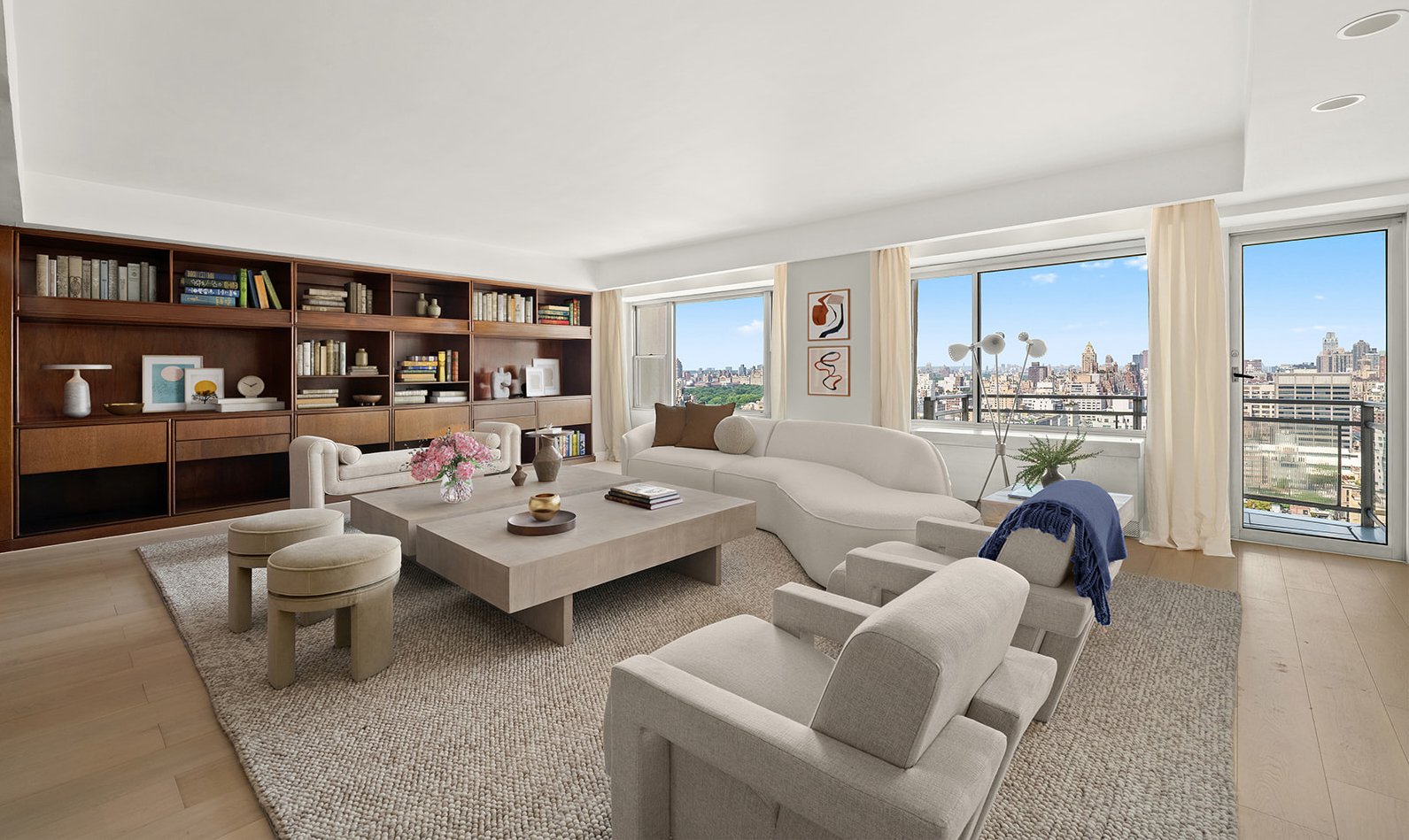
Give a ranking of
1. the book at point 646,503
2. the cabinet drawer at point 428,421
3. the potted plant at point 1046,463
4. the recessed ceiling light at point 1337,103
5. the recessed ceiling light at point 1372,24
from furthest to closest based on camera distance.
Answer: the cabinet drawer at point 428,421 → the potted plant at point 1046,463 → the book at point 646,503 → the recessed ceiling light at point 1337,103 → the recessed ceiling light at point 1372,24

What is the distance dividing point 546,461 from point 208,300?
318 centimetres

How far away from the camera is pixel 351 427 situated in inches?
214

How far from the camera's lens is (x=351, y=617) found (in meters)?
2.22

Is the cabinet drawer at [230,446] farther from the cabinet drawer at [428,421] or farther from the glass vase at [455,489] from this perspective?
the glass vase at [455,489]

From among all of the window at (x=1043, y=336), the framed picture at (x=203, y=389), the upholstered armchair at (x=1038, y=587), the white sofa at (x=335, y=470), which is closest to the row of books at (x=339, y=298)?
the framed picture at (x=203, y=389)

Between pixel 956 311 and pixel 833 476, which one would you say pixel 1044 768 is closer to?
pixel 833 476

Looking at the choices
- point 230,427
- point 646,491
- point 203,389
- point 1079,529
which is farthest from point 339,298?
point 1079,529

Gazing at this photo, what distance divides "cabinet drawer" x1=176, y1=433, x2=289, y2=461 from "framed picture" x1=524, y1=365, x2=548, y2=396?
8.36 feet

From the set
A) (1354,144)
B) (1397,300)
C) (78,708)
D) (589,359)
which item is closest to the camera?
(78,708)

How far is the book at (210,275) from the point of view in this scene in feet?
15.5

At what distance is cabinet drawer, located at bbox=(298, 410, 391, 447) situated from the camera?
5188 mm

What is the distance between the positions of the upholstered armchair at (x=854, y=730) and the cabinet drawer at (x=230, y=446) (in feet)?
15.8

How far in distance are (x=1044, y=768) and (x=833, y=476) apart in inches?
95.9

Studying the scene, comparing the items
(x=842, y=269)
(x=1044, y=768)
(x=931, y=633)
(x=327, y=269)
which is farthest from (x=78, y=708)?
(x=842, y=269)
